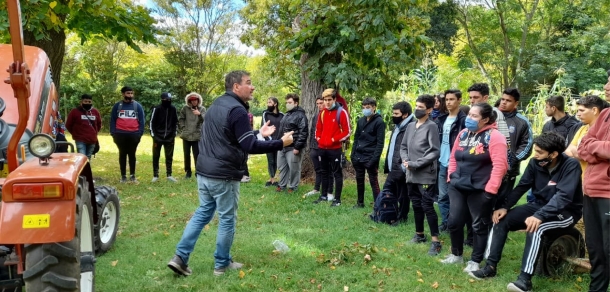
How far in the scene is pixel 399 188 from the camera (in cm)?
734

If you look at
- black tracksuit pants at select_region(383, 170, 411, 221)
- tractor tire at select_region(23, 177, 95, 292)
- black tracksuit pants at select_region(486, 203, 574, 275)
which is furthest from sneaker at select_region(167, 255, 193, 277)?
black tracksuit pants at select_region(383, 170, 411, 221)

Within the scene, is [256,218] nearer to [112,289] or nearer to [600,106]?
[112,289]

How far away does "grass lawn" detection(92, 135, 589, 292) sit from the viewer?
4805 mm

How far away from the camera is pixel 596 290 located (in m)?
4.35

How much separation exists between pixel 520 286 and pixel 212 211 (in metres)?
3.03

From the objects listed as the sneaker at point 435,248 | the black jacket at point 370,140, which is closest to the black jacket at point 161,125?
the black jacket at point 370,140

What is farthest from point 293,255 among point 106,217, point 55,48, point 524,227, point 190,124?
point 55,48

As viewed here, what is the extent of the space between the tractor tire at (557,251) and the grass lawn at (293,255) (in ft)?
0.33

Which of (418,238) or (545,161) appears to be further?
(418,238)

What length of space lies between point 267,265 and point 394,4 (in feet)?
18.1

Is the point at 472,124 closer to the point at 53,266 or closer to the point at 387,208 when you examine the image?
the point at 387,208

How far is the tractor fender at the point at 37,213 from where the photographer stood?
299 centimetres

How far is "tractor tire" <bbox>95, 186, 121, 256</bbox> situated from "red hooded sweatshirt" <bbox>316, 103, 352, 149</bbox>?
3.73 metres

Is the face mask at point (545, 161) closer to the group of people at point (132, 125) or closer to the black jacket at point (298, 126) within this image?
the black jacket at point (298, 126)
